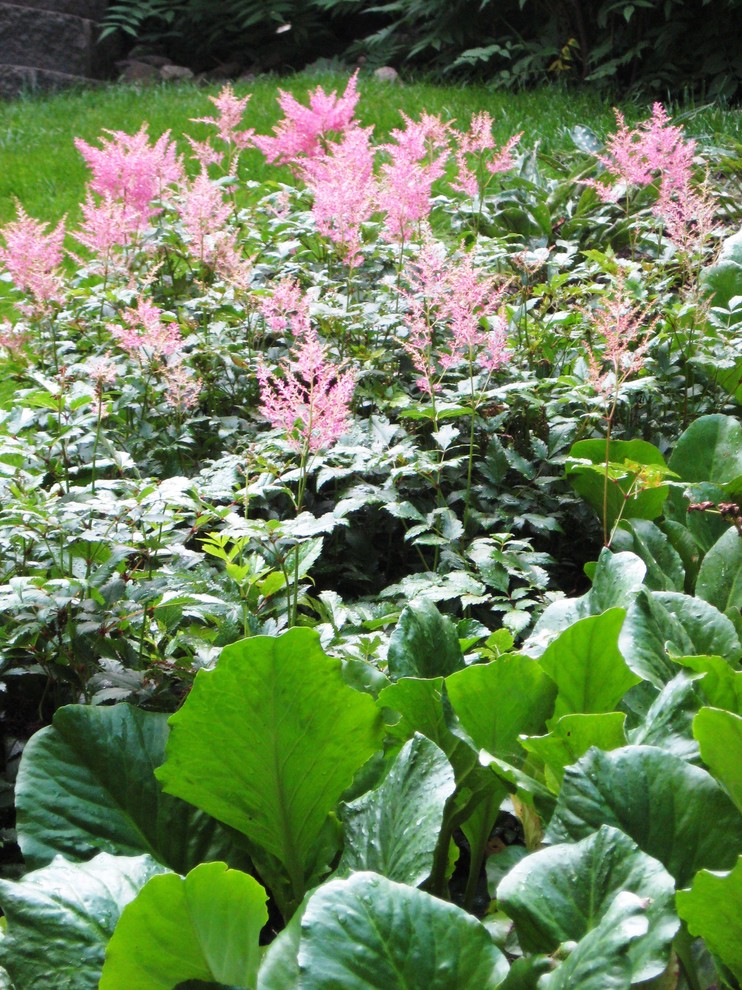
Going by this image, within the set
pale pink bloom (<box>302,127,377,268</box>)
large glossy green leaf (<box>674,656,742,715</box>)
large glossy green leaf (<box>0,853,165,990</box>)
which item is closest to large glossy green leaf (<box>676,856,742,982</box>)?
large glossy green leaf (<box>674,656,742,715</box>)

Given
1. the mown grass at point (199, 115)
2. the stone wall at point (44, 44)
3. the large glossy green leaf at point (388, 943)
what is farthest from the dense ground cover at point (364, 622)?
the stone wall at point (44, 44)

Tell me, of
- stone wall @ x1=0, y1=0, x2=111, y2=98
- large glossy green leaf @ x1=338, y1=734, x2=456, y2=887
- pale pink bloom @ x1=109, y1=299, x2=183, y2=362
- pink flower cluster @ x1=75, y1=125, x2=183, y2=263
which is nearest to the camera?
large glossy green leaf @ x1=338, y1=734, x2=456, y2=887

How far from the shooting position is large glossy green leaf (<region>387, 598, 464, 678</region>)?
1.38 meters

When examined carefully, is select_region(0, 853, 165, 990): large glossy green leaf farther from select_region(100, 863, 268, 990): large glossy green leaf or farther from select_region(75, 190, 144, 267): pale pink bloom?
select_region(75, 190, 144, 267): pale pink bloom

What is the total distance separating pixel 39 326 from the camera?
2.77 m

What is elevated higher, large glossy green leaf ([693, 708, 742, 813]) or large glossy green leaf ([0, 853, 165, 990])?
large glossy green leaf ([693, 708, 742, 813])

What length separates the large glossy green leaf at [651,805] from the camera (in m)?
1.04

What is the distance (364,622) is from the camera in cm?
182

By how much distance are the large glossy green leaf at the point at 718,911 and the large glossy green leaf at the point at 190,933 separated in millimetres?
423

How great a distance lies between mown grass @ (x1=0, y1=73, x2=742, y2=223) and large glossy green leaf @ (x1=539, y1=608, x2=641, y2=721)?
4185mm

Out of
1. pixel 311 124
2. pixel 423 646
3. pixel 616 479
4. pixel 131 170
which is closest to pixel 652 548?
pixel 616 479

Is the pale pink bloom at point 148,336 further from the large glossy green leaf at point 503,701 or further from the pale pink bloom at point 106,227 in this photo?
the large glossy green leaf at point 503,701

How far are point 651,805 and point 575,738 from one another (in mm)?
133

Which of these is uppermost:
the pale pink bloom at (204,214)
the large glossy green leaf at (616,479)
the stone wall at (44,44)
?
the stone wall at (44,44)
